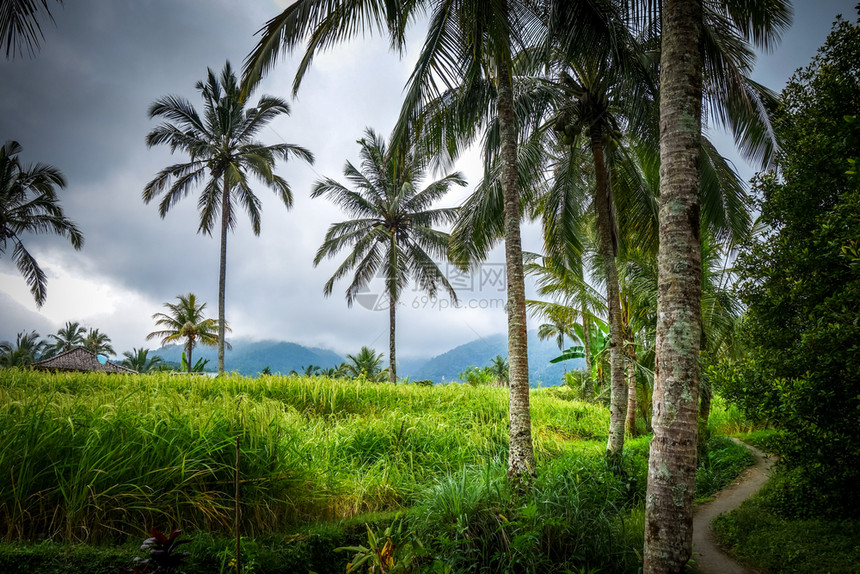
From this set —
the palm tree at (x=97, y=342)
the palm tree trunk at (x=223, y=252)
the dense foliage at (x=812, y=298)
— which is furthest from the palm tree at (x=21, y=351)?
the dense foliage at (x=812, y=298)

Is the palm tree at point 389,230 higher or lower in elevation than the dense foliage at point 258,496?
higher

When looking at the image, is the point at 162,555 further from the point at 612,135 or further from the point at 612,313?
the point at 612,135

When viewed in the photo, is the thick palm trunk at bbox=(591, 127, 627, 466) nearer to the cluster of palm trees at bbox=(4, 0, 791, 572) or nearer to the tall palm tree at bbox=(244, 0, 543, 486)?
the cluster of palm trees at bbox=(4, 0, 791, 572)

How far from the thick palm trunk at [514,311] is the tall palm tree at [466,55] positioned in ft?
0.04

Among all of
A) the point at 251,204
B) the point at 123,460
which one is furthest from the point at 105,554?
the point at 251,204

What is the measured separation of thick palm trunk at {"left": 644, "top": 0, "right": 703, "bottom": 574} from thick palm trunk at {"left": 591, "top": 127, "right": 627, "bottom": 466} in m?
4.11

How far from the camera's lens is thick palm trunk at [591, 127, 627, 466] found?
7.35 meters

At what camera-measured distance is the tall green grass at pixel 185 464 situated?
373cm

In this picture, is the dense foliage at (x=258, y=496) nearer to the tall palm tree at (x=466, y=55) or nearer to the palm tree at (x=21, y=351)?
the tall palm tree at (x=466, y=55)

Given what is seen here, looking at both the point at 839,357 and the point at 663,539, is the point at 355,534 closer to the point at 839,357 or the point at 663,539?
the point at 663,539

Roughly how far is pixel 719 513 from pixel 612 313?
3.46 meters

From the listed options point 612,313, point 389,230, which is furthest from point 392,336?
point 612,313

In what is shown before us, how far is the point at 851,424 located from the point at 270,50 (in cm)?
713

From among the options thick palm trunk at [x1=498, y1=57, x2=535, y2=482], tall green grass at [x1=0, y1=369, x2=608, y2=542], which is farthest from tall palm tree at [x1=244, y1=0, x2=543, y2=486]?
tall green grass at [x1=0, y1=369, x2=608, y2=542]
